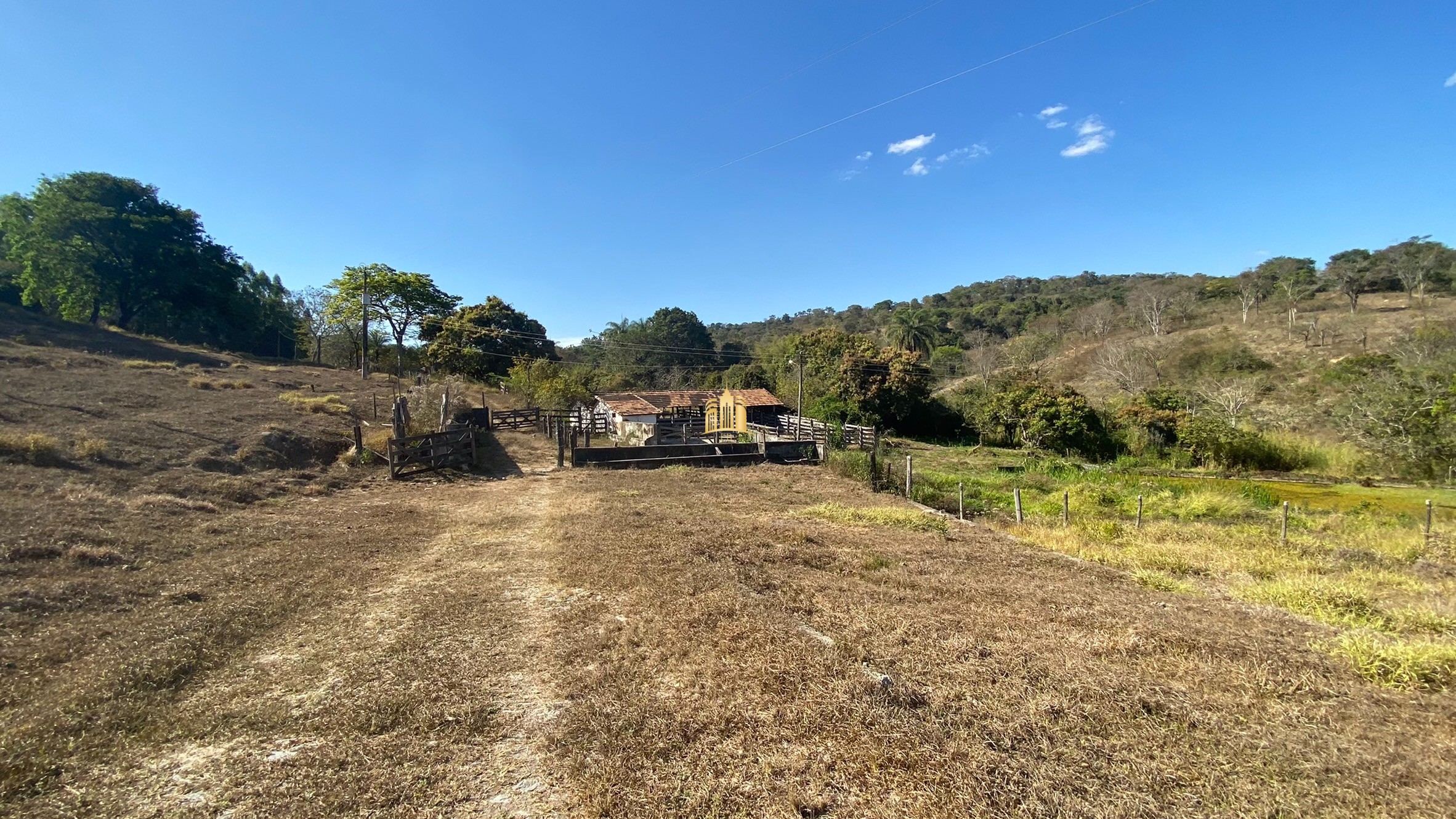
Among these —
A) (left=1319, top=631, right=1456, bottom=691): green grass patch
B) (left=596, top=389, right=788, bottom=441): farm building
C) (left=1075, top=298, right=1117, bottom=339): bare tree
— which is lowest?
(left=1319, top=631, right=1456, bottom=691): green grass patch

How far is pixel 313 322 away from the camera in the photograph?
170 ft

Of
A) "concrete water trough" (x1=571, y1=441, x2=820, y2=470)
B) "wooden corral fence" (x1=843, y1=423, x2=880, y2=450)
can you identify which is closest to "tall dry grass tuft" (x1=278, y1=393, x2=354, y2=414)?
"concrete water trough" (x1=571, y1=441, x2=820, y2=470)

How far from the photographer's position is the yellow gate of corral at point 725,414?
32.5 metres

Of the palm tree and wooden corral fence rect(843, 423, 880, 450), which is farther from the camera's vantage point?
the palm tree

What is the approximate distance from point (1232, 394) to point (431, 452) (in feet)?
115

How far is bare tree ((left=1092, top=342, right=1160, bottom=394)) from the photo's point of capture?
3769 cm

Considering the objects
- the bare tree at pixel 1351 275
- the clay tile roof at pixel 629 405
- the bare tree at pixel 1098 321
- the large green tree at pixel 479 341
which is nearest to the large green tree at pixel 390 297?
the large green tree at pixel 479 341

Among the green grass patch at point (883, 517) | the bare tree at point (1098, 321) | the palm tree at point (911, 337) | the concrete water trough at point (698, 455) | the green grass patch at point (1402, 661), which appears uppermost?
the bare tree at point (1098, 321)

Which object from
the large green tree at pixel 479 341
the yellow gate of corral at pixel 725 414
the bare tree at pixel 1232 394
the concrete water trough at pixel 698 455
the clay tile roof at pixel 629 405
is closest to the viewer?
the concrete water trough at pixel 698 455

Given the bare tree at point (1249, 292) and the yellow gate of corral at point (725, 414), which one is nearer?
the yellow gate of corral at point (725, 414)

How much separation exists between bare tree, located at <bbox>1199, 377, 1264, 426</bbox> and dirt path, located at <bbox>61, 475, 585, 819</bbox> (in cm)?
2992

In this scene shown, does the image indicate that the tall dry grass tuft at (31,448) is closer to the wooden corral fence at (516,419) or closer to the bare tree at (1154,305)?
the wooden corral fence at (516,419)

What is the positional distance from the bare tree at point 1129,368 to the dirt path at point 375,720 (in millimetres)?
41320

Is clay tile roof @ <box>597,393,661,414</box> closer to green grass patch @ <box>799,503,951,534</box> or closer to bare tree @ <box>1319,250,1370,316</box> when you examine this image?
green grass patch @ <box>799,503,951,534</box>
